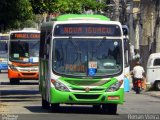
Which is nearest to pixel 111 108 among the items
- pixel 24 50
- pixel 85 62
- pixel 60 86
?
pixel 85 62

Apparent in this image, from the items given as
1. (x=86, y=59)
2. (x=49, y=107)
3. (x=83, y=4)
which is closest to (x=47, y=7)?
(x=83, y=4)

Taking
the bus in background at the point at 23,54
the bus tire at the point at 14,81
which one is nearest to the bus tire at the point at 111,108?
the bus in background at the point at 23,54

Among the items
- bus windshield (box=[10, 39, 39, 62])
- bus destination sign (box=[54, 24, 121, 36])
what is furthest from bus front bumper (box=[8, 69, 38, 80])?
bus destination sign (box=[54, 24, 121, 36])

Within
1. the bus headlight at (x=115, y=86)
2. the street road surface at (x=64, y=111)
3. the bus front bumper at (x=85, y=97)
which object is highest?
the bus headlight at (x=115, y=86)

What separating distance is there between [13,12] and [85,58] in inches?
295

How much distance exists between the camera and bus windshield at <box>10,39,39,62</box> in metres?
45.9

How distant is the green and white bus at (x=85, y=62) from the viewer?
23906 mm

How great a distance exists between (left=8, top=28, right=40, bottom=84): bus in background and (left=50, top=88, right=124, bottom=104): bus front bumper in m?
22.0

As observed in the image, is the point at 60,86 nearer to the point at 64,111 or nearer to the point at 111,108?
the point at 64,111

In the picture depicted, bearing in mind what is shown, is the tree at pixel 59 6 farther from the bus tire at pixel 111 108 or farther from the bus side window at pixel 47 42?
the bus tire at pixel 111 108

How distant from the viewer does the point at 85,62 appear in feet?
79.5

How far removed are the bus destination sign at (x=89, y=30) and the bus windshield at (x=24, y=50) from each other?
21.2 meters

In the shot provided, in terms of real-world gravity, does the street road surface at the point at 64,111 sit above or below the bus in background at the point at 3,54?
above

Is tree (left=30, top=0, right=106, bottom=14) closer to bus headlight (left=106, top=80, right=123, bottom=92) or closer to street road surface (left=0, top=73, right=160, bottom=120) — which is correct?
street road surface (left=0, top=73, right=160, bottom=120)
